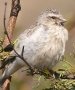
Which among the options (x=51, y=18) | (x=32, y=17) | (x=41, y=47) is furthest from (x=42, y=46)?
(x=32, y=17)

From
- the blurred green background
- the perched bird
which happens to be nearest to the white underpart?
the perched bird

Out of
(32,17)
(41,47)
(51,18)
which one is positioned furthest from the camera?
(32,17)

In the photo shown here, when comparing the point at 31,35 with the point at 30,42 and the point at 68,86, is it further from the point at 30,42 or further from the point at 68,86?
the point at 68,86

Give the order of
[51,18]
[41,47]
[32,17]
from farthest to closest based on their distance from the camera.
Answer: [32,17] < [51,18] < [41,47]

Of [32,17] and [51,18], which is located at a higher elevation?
[51,18]

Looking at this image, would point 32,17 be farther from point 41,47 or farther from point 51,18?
point 41,47

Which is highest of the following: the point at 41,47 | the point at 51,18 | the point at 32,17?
the point at 51,18

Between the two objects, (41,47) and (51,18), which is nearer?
(41,47)
